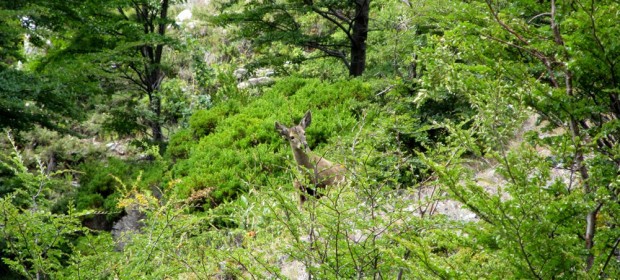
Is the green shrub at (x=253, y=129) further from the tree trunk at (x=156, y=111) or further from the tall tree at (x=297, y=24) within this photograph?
the tree trunk at (x=156, y=111)

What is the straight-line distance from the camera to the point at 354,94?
29.8ft

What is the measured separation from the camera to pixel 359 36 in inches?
426

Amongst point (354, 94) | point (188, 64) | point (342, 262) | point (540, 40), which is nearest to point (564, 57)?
point (540, 40)

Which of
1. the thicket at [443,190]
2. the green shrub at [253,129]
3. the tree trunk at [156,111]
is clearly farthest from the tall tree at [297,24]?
the tree trunk at [156,111]

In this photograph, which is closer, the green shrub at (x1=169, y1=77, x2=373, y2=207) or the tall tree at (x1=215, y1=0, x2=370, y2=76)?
the green shrub at (x1=169, y1=77, x2=373, y2=207)

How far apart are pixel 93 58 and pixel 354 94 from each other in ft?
18.1

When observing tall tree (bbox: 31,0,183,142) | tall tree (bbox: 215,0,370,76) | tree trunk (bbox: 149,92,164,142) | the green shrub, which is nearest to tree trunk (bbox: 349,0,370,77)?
tall tree (bbox: 215,0,370,76)

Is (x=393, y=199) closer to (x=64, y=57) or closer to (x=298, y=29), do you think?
(x=298, y=29)

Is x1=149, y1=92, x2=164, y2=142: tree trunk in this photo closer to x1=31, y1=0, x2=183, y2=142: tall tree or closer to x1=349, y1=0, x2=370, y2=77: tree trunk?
x1=31, y1=0, x2=183, y2=142: tall tree

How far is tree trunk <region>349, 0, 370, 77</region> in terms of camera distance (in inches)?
418

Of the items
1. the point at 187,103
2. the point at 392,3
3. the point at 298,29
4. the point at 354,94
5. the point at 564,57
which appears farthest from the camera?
the point at 187,103

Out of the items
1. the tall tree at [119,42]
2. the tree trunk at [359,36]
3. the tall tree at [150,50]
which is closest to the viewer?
the tree trunk at [359,36]

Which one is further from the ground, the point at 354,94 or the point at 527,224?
the point at 527,224

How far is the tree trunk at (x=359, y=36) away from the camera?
1063cm
